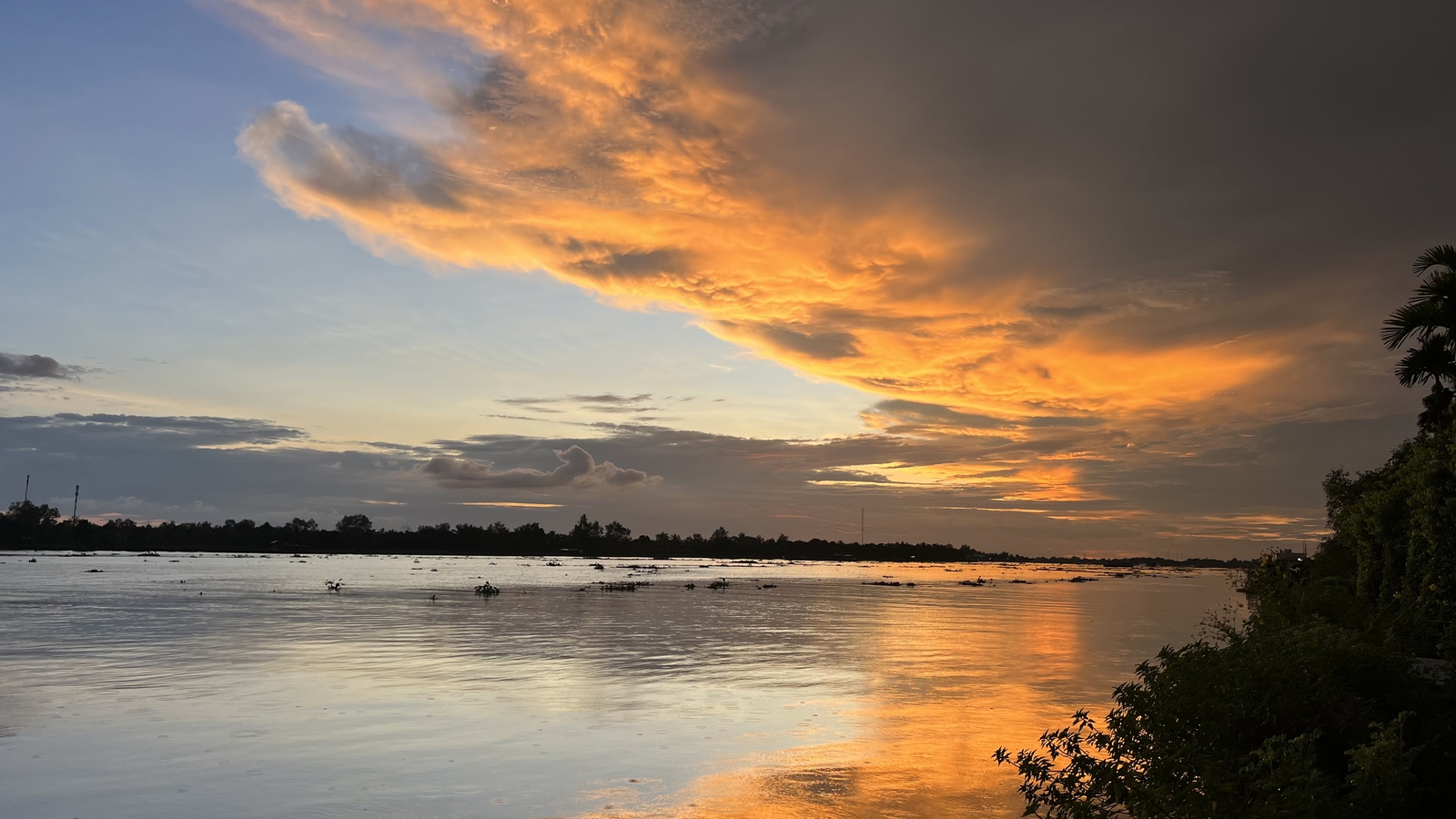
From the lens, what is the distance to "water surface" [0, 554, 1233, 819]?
1424cm

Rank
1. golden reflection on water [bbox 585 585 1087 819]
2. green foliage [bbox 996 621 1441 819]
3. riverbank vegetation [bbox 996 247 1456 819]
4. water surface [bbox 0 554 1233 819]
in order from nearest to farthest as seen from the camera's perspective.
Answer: riverbank vegetation [bbox 996 247 1456 819], green foliage [bbox 996 621 1441 819], golden reflection on water [bbox 585 585 1087 819], water surface [bbox 0 554 1233 819]

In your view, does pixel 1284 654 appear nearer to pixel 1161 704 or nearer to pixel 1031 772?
pixel 1161 704

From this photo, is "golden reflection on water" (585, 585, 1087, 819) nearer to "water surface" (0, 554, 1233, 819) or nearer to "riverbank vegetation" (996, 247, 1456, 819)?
"water surface" (0, 554, 1233, 819)

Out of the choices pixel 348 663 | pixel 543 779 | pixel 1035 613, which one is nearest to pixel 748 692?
pixel 543 779

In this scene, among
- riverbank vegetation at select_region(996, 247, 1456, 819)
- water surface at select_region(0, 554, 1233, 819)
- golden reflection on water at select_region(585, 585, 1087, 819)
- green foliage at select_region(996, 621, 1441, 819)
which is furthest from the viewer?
water surface at select_region(0, 554, 1233, 819)

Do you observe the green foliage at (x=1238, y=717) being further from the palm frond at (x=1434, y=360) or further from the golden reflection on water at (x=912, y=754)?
the palm frond at (x=1434, y=360)

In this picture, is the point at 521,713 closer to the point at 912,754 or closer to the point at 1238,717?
the point at 912,754

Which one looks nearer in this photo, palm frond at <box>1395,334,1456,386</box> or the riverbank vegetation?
the riverbank vegetation

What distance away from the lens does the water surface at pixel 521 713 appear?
14.2m

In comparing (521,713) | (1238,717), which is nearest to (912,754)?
(1238,717)

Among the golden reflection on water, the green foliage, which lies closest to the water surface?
the golden reflection on water

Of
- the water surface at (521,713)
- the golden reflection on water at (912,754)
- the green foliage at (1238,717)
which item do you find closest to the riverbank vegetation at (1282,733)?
the green foliage at (1238,717)

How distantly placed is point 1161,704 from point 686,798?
7236 millimetres

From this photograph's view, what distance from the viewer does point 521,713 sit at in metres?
20.9
